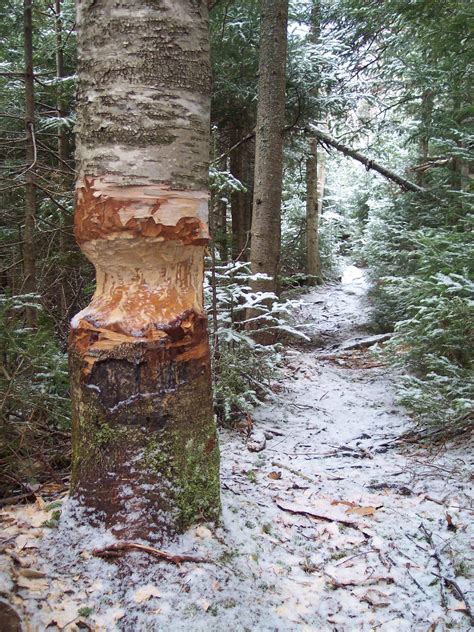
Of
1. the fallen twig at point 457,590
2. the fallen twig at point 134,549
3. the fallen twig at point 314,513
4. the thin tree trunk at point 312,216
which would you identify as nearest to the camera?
the fallen twig at point 134,549

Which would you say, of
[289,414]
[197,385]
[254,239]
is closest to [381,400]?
[289,414]

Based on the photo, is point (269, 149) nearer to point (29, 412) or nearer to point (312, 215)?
point (29, 412)

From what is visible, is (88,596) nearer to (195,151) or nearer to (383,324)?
(195,151)

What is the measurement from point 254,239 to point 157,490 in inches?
178

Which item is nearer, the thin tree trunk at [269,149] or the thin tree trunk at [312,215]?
the thin tree trunk at [269,149]

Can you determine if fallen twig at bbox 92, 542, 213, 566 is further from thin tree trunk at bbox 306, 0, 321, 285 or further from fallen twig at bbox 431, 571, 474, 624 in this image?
thin tree trunk at bbox 306, 0, 321, 285

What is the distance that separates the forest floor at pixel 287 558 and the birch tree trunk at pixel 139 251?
207 millimetres

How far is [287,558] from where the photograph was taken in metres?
2.12

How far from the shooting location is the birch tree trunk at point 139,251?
1848 millimetres

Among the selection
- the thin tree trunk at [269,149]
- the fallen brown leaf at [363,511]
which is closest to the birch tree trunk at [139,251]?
the fallen brown leaf at [363,511]

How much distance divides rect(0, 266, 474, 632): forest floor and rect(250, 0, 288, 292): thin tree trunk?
292 centimetres

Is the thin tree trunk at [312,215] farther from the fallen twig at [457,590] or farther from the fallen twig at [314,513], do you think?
the fallen twig at [457,590]

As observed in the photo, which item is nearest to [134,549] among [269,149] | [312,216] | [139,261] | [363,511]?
[139,261]

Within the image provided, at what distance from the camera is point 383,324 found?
33.8ft
